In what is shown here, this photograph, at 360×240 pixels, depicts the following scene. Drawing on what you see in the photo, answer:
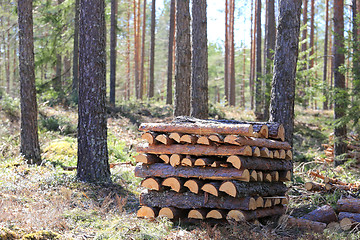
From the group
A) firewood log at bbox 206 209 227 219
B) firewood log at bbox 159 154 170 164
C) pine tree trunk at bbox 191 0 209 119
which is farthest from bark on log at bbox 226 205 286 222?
pine tree trunk at bbox 191 0 209 119

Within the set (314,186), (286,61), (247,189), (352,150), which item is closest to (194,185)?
(247,189)

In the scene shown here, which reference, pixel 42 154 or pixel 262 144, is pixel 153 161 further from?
pixel 42 154

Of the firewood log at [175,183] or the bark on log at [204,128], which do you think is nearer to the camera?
the bark on log at [204,128]

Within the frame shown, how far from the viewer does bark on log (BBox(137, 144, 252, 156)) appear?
5.52m

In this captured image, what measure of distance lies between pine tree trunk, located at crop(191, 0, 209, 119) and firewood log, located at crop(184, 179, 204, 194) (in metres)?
4.40

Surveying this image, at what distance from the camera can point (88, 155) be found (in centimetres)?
→ 773

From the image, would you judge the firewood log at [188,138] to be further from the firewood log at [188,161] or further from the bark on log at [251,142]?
the bark on log at [251,142]

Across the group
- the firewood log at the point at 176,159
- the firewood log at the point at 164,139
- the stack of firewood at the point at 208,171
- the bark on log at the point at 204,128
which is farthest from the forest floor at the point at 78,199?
the bark on log at the point at 204,128

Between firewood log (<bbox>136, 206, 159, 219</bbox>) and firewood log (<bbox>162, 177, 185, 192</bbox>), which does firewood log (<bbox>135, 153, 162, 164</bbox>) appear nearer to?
firewood log (<bbox>162, 177, 185, 192</bbox>)

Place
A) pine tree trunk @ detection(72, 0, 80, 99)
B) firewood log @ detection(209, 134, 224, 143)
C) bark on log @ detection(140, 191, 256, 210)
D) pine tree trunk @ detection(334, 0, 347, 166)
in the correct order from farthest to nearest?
pine tree trunk @ detection(72, 0, 80, 99)
pine tree trunk @ detection(334, 0, 347, 166)
firewood log @ detection(209, 134, 224, 143)
bark on log @ detection(140, 191, 256, 210)

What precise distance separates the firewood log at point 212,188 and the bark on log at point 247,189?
0.28 feet

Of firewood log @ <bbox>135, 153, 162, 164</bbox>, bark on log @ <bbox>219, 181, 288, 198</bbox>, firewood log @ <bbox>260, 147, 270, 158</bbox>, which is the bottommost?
bark on log @ <bbox>219, 181, 288, 198</bbox>

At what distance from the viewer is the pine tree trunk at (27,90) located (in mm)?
9281

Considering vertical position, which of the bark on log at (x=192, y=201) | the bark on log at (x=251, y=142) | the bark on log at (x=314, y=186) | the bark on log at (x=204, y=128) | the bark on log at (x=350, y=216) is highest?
the bark on log at (x=204, y=128)
